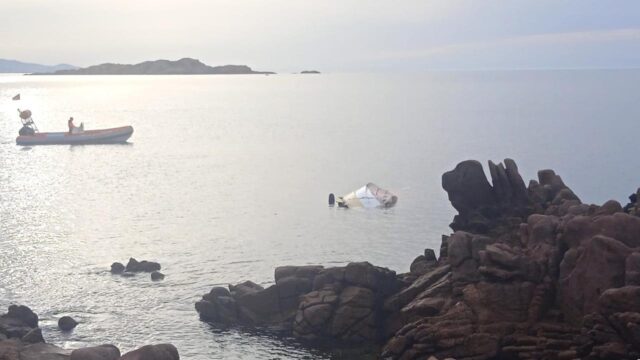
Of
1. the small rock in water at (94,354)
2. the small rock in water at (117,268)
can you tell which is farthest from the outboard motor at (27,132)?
the small rock in water at (94,354)

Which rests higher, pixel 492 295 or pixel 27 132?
pixel 27 132

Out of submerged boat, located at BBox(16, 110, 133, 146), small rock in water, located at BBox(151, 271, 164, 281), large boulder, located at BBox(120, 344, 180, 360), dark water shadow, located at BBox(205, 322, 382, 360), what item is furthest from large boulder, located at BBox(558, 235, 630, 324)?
submerged boat, located at BBox(16, 110, 133, 146)

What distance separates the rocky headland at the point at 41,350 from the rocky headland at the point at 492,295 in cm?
1154

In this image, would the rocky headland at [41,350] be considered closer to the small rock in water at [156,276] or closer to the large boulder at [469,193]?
the small rock in water at [156,276]

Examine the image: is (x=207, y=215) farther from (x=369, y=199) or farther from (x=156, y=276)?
(x=156, y=276)

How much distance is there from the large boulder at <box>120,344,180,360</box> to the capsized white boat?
2306 inches

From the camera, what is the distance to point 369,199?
102 metres

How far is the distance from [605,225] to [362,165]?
98426 millimetres

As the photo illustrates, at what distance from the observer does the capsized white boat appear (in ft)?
329

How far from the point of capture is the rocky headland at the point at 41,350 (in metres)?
42.2

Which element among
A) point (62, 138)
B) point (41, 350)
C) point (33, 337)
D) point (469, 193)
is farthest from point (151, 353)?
point (62, 138)

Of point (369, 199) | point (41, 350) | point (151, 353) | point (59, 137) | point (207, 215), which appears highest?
point (59, 137)

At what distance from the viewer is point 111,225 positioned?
92625 mm

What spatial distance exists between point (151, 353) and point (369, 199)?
204ft
